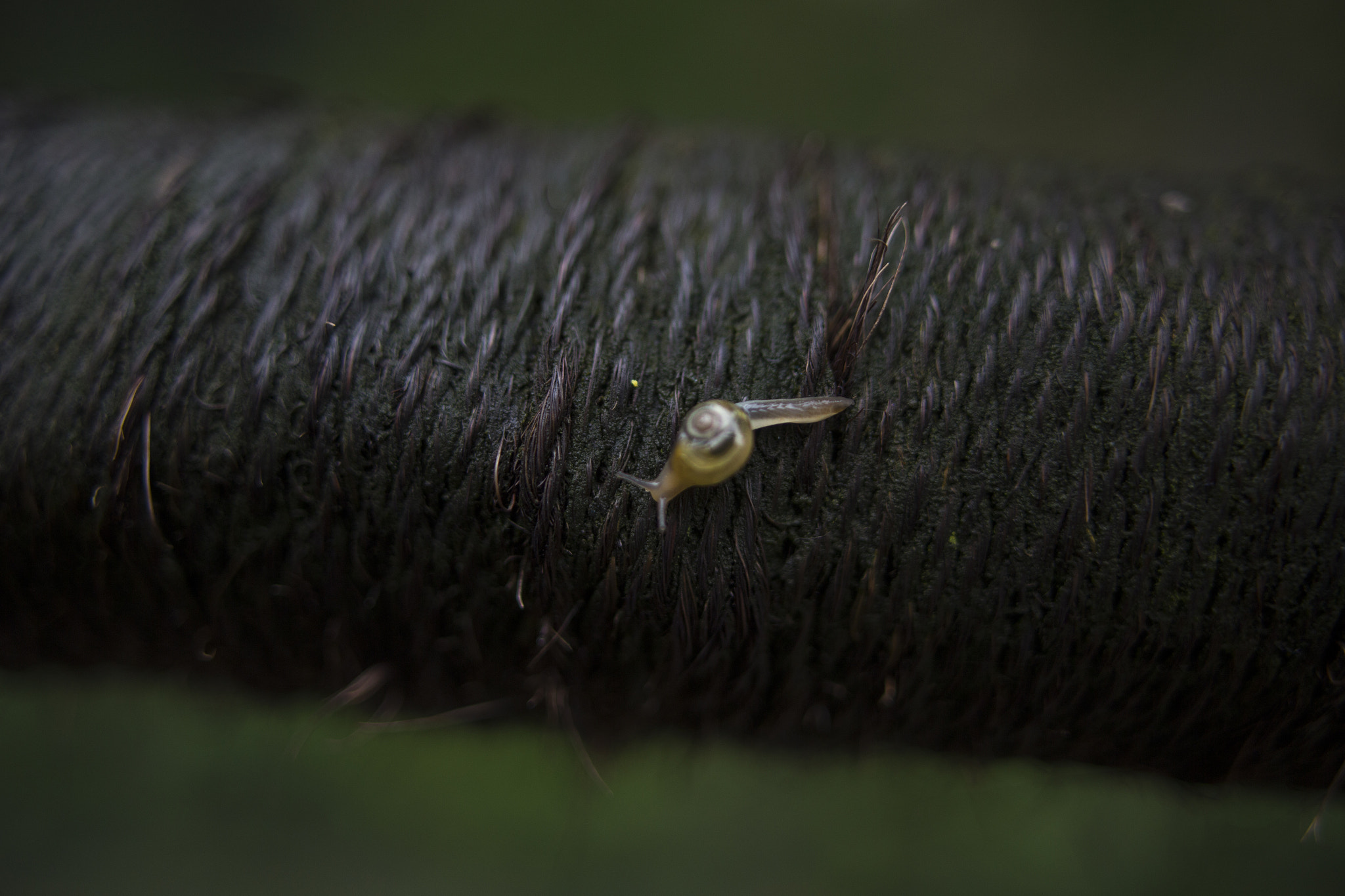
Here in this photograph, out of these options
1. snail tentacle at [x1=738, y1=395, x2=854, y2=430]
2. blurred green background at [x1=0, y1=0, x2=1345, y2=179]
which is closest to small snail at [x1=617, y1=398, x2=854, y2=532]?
snail tentacle at [x1=738, y1=395, x2=854, y2=430]

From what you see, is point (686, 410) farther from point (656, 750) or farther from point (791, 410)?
point (656, 750)

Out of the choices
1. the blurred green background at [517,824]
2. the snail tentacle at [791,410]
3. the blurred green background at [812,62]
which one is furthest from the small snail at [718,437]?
the blurred green background at [812,62]

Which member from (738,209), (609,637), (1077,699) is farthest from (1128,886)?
(738,209)

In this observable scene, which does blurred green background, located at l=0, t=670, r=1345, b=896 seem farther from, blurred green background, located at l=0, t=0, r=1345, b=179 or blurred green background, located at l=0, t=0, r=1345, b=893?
blurred green background, located at l=0, t=0, r=1345, b=179

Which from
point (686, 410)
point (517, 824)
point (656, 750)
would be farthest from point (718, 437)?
point (517, 824)

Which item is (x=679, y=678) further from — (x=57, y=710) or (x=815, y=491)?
(x=57, y=710)
